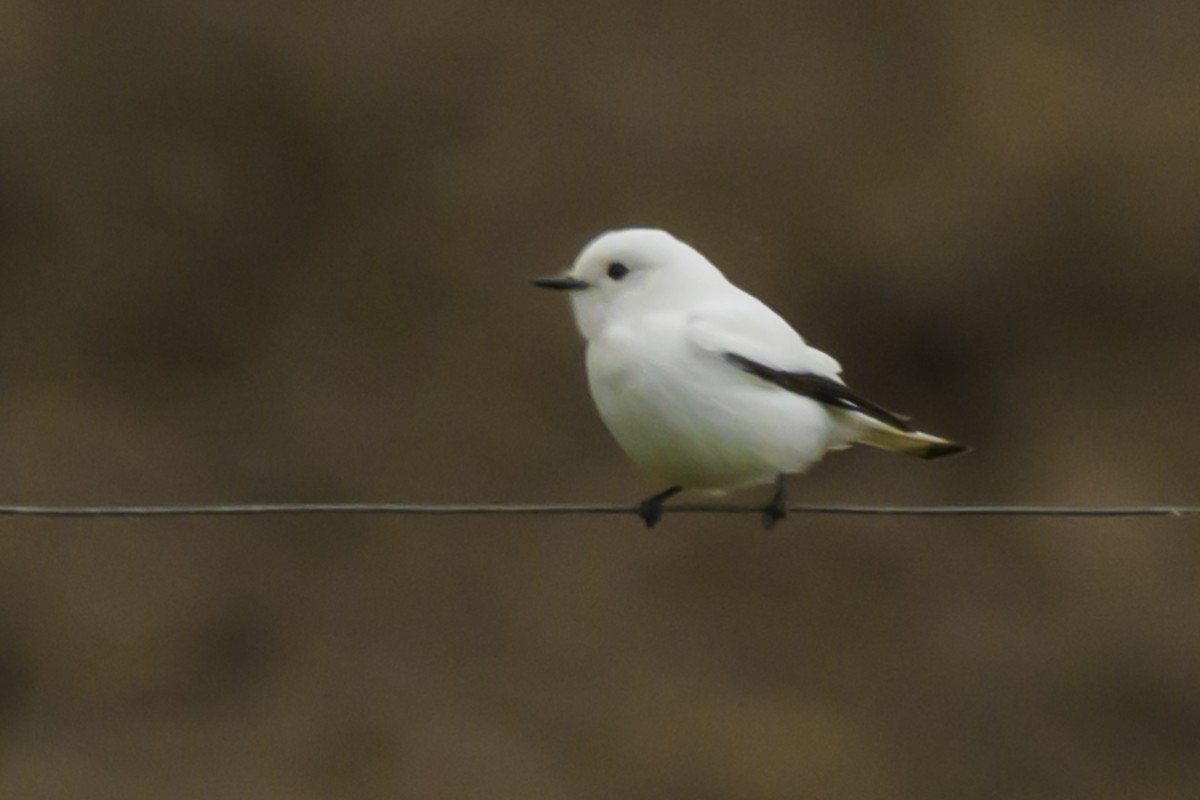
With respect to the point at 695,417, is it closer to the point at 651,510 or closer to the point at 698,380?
the point at 698,380

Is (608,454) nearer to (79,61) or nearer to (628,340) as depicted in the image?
(79,61)

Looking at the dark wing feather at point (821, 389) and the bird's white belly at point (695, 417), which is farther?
the dark wing feather at point (821, 389)

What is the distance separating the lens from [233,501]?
30.7 feet

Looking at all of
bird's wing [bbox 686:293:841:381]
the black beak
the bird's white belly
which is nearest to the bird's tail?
bird's wing [bbox 686:293:841:381]

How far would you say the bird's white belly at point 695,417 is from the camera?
3.88m

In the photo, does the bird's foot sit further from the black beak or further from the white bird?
the black beak

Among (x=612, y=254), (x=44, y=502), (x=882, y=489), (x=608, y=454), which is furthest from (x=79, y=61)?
(x=612, y=254)

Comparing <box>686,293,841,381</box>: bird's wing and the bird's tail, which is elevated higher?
<box>686,293,841,381</box>: bird's wing

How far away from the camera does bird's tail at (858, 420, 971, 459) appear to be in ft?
13.8

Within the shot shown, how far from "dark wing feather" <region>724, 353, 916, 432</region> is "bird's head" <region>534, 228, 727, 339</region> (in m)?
0.23

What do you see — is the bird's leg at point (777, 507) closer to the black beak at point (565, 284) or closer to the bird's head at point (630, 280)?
the bird's head at point (630, 280)

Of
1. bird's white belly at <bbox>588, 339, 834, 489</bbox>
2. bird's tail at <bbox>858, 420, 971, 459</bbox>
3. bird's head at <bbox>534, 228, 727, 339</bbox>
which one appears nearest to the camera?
bird's white belly at <bbox>588, 339, 834, 489</bbox>

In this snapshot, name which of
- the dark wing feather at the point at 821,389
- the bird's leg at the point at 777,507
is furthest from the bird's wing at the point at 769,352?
the bird's leg at the point at 777,507

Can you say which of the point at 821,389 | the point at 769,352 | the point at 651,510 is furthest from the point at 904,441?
the point at 651,510
